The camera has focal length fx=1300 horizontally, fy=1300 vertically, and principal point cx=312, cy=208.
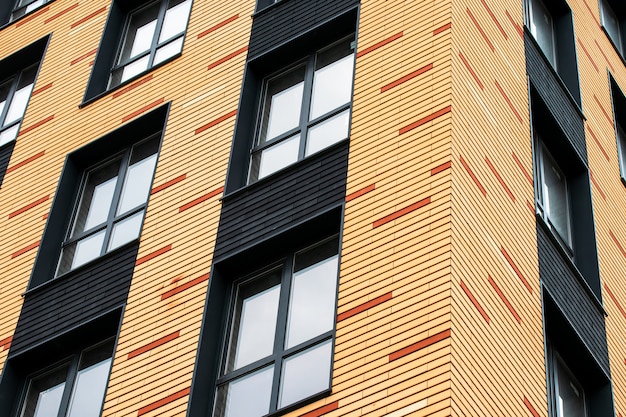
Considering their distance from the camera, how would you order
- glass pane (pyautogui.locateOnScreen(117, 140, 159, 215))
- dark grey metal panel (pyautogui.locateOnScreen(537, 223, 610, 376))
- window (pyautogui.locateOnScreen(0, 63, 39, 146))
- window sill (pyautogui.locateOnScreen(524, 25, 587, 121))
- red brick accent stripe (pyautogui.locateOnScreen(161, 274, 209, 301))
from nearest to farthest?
1. red brick accent stripe (pyautogui.locateOnScreen(161, 274, 209, 301))
2. dark grey metal panel (pyautogui.locateOnScreen(537, 223, 610, 376))
3. glass pane (pyautogui.locateOnScreen(117, 140, 159, 215))
4. window sill (pyautogui.locateOnScreen(524, 25, 587, 121))
5. window (pyautogui.locateOnScreen(0, 63, 39, 146))

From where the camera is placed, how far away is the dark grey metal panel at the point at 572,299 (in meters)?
16.8

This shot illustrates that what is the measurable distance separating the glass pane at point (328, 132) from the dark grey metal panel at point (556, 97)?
124 inches

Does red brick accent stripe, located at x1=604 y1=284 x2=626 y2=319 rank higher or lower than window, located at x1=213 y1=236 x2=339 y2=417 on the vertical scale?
higher

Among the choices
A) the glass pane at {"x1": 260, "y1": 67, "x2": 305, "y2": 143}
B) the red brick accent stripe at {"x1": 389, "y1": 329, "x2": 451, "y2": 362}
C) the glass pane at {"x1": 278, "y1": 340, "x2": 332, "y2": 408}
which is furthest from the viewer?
the glass pane at {"x1": 260, "y1": 67, "x2": 305, "y2": 143}

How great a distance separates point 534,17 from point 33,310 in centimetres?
983

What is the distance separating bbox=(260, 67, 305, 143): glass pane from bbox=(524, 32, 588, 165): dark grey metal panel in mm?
3392

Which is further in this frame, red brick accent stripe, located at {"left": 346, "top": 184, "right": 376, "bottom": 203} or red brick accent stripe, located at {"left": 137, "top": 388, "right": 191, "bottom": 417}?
red brick accent stripe, located at {"left": 346, "top": 184, "right": 376, "bottom": 203}

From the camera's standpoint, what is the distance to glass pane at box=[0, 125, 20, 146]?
22.9 metres

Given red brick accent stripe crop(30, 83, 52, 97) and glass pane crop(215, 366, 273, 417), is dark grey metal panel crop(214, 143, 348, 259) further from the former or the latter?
red brick accent stripe crop(30, 83, 52, 97)

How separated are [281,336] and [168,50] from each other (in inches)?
308

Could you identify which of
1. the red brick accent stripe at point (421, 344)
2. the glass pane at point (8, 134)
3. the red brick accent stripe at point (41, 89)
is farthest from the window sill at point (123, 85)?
the red brick accent stripe at point (421, 344)

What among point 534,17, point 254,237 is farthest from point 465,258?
point 534,17

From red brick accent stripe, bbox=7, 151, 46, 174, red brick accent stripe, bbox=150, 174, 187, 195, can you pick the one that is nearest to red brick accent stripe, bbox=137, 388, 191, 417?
red brick accent stripe, bbox=150, 174, 187, 195

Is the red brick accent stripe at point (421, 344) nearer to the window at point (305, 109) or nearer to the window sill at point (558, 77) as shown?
the window at point (305, 109)
